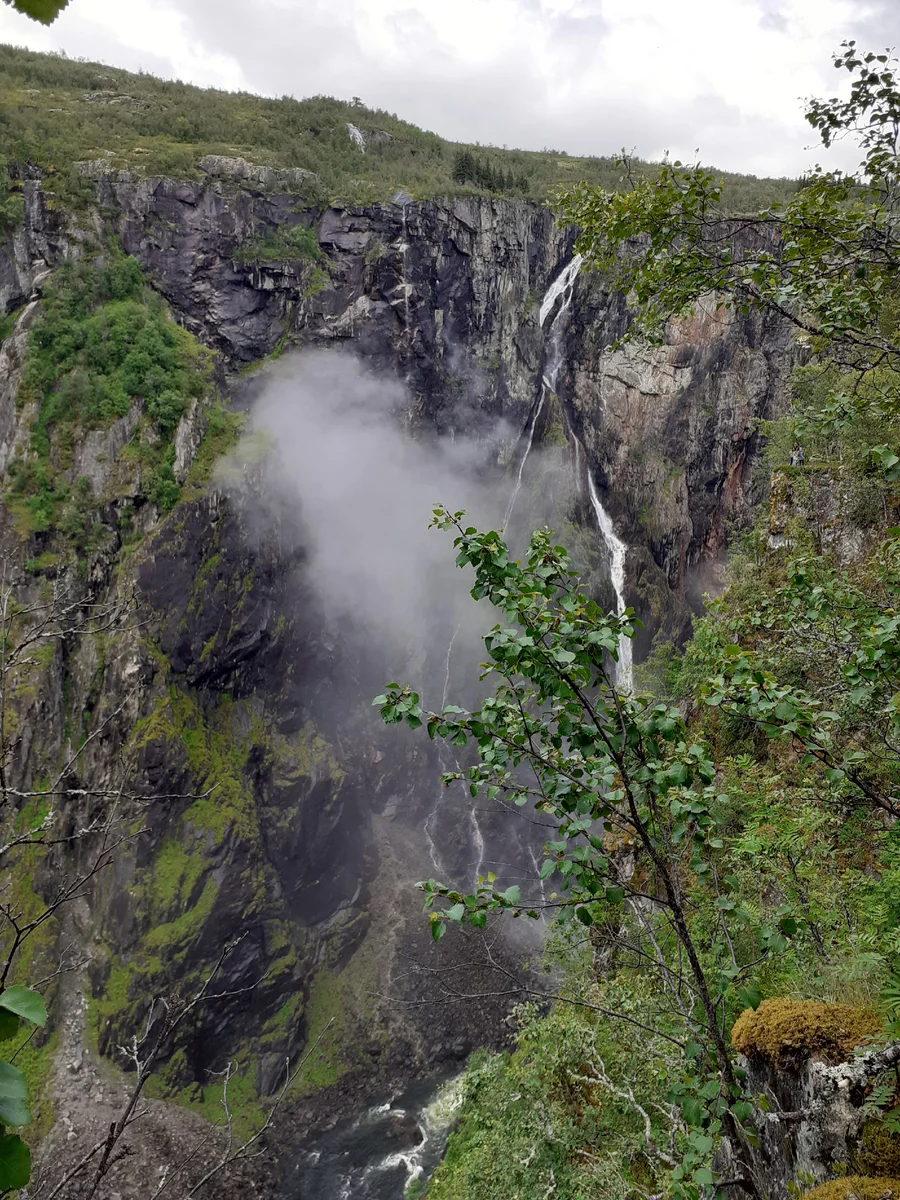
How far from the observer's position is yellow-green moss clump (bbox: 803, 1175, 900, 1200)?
2691mm

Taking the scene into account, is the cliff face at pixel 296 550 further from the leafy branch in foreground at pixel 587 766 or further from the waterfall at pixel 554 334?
the leafy branch in foreground at pixel 587 766

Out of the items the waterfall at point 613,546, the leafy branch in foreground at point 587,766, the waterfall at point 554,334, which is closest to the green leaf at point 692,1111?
the leafy branch in foreground at point 587,766

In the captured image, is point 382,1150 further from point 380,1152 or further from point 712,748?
point 712,748

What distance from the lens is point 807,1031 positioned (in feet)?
11.4

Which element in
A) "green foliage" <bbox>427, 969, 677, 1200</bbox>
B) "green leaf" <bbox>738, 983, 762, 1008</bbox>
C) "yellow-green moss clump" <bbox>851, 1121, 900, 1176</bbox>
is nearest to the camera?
"green leaf" <bbox>738, 983, 762, 1008</bbox>

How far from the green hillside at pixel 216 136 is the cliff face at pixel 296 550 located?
1.90 m

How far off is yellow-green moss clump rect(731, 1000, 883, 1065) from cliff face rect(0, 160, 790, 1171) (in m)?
17.6

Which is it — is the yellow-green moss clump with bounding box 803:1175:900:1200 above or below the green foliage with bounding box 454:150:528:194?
below

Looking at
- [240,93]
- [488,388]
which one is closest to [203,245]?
[488,388]

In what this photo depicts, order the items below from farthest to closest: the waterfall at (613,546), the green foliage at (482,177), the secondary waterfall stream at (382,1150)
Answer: the green foliage at (482,177)
the waterfall at (613,546)
the secondary waterfall stream at (382,1150)

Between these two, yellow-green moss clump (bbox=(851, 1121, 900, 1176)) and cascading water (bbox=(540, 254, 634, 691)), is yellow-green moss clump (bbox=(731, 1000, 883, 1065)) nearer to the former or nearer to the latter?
yellow-green moss clump (bbox=(851, 1121, 900, 1176))

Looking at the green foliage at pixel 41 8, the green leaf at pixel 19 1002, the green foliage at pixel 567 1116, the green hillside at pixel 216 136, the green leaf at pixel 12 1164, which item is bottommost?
the green foliage at pixel 567 1116

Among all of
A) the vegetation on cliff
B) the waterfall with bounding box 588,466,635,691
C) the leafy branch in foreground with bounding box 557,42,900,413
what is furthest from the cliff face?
the leafy branch in foreground with bounding box 557,42,900,413

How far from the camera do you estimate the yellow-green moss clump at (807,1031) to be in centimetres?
338
